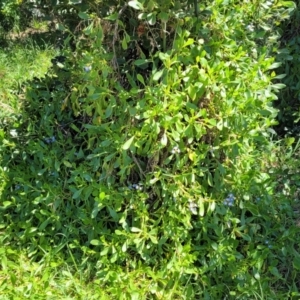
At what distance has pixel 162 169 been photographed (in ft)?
8.43

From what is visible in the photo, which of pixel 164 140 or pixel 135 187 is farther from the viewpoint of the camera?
pixel 135 187

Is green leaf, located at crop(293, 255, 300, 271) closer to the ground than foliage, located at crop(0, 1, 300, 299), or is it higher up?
closer to the ground

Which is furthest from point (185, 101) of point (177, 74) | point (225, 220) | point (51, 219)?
point (51, 219)

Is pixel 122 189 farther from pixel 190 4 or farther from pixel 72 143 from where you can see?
pixel 190 4

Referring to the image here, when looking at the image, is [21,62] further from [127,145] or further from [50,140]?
[127,145]

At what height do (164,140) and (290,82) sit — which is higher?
(164,140)

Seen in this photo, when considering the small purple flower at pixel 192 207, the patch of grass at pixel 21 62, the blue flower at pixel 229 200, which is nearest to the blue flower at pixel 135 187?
the small purple flower at pixel 192 207

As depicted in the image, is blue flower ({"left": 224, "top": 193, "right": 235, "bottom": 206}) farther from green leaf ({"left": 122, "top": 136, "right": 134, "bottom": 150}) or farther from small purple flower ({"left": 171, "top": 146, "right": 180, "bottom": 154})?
green leaf ({"left": 122, "top": 136, "right": 134, "bottom": 150})

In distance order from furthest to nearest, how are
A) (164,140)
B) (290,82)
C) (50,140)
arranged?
(290,82) < (50,140) < (164,140)

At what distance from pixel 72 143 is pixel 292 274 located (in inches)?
54.6

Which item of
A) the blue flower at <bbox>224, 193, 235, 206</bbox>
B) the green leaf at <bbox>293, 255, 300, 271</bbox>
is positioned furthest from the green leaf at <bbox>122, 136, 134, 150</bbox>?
the green leaf at <bbox>293, 255, 300, 271</bbox>

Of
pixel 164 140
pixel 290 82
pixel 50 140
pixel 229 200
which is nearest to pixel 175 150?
pixel 164 140

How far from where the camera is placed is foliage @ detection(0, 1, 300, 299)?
2.45 m

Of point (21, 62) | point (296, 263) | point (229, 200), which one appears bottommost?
point (21, 62)
